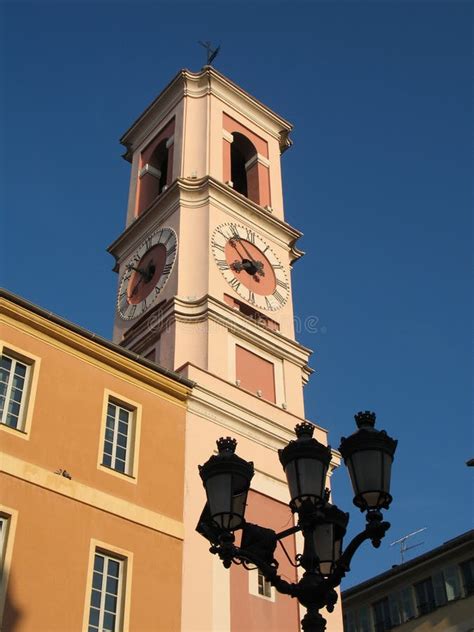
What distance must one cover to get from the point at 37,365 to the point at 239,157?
53.4 ft

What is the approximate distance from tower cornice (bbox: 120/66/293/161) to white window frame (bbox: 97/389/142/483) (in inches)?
596

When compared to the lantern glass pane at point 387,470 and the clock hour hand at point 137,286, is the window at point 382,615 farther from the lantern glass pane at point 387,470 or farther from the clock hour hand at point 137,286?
the lantern glass pane at point 387,470

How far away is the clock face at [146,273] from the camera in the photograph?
2608 centimetres

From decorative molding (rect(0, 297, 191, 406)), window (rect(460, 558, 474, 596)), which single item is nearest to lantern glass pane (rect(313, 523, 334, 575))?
decorative molding (rect(0, 297, 191, 406))

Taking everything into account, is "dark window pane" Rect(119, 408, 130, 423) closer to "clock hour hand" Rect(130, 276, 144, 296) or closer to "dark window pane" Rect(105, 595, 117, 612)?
"dark window pane" Rect(105, 595, 117, 612)

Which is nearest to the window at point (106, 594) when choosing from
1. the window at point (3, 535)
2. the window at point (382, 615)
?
the window at point (3, 535)

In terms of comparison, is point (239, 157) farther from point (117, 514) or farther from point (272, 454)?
point (117, 514)

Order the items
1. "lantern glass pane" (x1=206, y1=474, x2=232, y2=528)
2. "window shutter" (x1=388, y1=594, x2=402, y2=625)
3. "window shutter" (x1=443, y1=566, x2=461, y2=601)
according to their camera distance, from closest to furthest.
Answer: "lantern glass pane" (x1=206, y1=474, x2=232, y2=528) < "window shutter" (x1=443, y1=566, x2=461, y2=601) < "window shutter" (x1=388, y1=594, x2=402, y2=625)

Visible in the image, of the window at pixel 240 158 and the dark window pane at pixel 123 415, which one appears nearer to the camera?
the dark window pane at pixel 123 415

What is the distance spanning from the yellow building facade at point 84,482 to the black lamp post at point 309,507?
6.72m

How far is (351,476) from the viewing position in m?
9.52

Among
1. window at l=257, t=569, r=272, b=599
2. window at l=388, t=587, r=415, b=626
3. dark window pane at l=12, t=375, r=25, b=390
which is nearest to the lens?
dark window pane at l=12, t=375, r=25, b=390

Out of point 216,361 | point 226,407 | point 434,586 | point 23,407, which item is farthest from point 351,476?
point 434,586

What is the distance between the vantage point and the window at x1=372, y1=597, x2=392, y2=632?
33875mm
